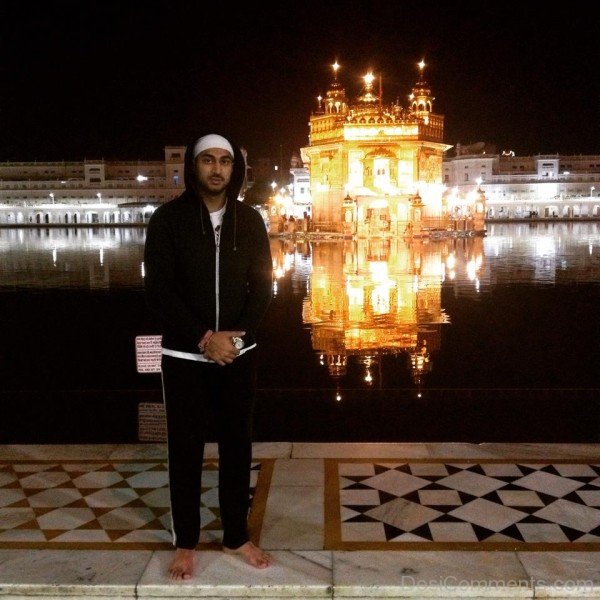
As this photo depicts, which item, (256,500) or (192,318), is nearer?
(192,318)

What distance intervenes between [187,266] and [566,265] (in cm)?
1897

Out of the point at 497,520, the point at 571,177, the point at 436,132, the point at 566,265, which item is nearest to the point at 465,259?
the point at 566,265

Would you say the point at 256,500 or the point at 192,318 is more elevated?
the point at 192,318

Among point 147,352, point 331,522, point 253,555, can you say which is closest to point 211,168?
point 253,555

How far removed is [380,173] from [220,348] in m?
47.7

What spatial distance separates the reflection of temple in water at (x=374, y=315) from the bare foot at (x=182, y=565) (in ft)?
12.3

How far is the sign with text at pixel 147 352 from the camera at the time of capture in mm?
5027

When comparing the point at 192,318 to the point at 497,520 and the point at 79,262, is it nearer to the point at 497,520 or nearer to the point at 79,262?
the point at 497,520

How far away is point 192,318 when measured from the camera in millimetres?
3049

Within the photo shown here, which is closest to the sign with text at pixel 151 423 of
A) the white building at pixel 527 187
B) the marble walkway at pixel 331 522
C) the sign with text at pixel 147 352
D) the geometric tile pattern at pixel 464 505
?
the marble walkway at pixel 331 522

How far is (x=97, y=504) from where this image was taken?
402 centimetres

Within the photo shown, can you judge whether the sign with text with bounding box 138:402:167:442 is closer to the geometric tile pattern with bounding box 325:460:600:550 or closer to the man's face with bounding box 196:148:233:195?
the geometric tile pattern with bounding box 325:460:600:550

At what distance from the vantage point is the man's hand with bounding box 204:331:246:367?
3.02 metres

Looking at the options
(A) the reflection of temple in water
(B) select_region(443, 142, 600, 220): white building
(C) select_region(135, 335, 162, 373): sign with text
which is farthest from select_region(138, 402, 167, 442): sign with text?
(B) select_region(443, 142, 600, 220): white building
